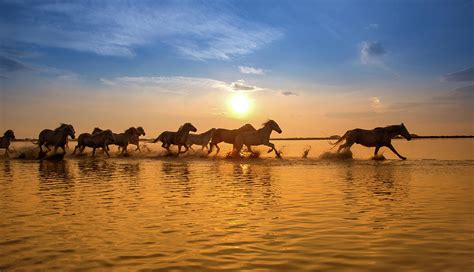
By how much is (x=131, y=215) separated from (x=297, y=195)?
4.28m

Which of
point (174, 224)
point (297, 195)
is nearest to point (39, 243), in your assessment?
point (174, 224)

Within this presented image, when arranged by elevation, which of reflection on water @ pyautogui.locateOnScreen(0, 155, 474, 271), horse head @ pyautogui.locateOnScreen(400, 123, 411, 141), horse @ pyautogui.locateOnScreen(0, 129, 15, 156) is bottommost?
reflection on water @ pyautogui.locateOnScreen(0, 155, 474, 271)

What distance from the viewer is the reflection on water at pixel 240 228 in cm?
455

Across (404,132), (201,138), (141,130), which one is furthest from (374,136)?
(141,130)

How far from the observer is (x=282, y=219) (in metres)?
6.94

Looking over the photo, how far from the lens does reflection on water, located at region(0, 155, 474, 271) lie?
179 inches

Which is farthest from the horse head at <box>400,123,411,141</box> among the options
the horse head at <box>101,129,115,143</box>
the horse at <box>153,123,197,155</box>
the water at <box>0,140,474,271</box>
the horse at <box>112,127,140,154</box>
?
the horse head at <box>101,129,115,143</box>

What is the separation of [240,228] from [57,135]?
2668cm

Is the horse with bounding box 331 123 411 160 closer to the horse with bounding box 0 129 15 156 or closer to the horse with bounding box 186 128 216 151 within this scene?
the horse with bounding box 186 128 216 151

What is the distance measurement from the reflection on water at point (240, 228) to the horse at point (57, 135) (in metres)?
19.1

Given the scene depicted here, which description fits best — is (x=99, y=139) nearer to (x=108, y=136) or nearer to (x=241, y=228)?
(x=108, y=136)

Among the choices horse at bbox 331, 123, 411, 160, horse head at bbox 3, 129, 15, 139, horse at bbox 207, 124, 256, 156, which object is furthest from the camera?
horse head at bbox 3, 129, 15, 139

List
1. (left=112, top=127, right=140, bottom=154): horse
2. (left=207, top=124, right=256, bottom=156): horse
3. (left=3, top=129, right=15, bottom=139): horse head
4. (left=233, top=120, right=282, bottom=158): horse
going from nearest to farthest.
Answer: (left=233, top=120, right=282, bottom=158): horse → (left=207, top=124, right=256, bottom=156): horse → (left=112, top=127, right=140, bottom=154): horse → (left=3, top=129, right=15, bottom=139): horse head

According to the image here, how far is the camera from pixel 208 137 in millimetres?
32438
